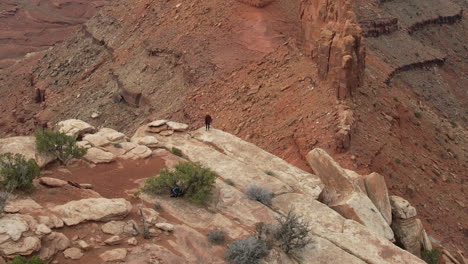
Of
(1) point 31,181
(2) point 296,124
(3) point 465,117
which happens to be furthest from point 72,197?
(3) point 465,117

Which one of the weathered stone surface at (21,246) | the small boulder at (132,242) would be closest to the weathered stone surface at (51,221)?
the weathered stone surface at (21,246)

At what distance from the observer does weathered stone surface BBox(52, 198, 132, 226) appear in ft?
44.2

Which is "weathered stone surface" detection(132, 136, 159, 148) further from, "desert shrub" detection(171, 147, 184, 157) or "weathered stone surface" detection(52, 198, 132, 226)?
"weathered stone surface" detection(52, 198, 132, 226)

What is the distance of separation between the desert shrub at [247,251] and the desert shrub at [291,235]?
2.13ft

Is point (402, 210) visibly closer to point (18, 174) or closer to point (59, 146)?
point (59, 146)

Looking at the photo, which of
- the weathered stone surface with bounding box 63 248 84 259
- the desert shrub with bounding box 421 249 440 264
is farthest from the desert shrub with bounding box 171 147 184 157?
the desert shrub with bounding box 421 249 440 264

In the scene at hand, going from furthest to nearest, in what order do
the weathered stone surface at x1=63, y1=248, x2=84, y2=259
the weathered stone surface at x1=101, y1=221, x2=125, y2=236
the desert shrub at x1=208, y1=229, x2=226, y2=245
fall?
the desert shrub at x1=208, y1=229, x2=226, y2=245 → the weathered stone surface at x1=101, y1=221, x2=125, y2=236 → the weathered stone surface at x1=63, y1=248, x2=84, y2=259

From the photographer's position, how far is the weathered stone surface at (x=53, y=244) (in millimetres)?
12227

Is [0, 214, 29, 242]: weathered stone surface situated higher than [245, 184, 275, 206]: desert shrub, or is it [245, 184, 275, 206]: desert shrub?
[0, 214, 29, 242]: weathered stone surface

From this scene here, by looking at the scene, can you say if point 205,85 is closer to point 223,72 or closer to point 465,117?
point 223,72

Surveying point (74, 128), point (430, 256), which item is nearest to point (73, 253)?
point (74, 128)

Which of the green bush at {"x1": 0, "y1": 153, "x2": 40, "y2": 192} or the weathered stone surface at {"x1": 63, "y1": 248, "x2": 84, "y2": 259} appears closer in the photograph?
the weathered stone surface at {"x1": 63, "y1": 248, "x2": 84, "y2": 259}

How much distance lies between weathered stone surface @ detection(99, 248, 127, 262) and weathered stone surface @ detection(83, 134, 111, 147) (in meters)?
6.17

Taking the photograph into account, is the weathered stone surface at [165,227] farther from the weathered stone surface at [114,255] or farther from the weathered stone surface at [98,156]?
the weathered stone surface at [98,156]
